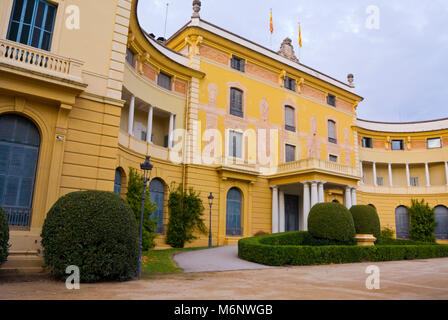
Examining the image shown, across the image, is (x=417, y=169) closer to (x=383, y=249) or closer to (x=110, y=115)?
(x=383, y=249)

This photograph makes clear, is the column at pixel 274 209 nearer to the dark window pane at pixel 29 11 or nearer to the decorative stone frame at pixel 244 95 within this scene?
the decorative stone frame at pixel 244 95

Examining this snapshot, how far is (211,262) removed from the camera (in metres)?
14.3

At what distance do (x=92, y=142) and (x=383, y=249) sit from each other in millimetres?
15112

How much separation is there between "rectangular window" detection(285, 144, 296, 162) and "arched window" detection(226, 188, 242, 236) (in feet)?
18.2

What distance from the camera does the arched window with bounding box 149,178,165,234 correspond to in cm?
2012

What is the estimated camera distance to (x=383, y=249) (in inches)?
707

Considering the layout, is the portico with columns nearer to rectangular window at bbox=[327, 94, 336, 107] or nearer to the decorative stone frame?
the decorative stone frame

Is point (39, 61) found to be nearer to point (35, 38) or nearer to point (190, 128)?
point (35, 38)

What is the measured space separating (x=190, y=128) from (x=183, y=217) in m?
5.65

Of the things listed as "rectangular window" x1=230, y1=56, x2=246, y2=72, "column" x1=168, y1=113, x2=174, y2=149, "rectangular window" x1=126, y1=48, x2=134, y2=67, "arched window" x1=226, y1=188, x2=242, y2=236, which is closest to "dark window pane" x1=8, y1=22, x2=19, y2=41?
"rectangular window" x1=126, y1=48, x2=134, y2=67

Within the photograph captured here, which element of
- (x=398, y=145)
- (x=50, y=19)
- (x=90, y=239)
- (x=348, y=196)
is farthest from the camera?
(x=398, y=145)

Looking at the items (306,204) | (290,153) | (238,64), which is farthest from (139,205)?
(290,153)

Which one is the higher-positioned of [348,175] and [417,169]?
[417,169]
